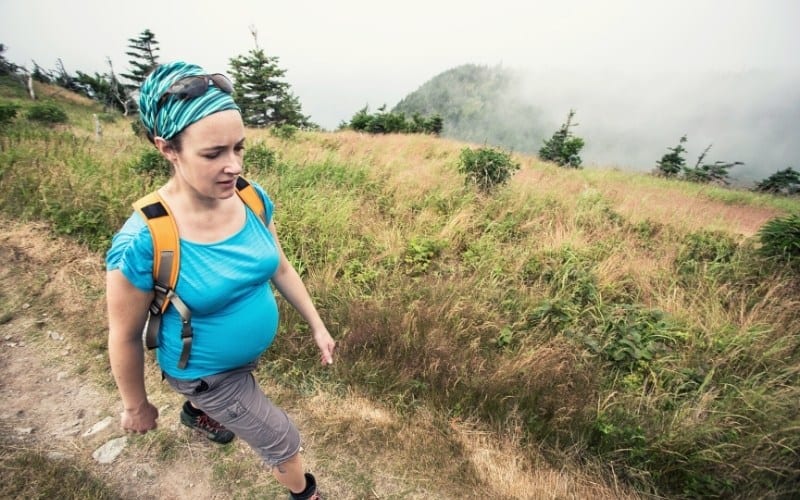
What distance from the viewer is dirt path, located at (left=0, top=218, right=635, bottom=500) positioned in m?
2.02

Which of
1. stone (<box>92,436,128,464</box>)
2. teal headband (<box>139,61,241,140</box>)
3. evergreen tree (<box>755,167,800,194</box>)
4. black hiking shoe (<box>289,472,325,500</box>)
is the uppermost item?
evergreen tree (<box>755,167,800,194</box>)

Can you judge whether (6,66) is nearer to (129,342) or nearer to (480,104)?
(129,342)

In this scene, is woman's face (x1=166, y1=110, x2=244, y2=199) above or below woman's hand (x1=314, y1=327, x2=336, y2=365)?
above

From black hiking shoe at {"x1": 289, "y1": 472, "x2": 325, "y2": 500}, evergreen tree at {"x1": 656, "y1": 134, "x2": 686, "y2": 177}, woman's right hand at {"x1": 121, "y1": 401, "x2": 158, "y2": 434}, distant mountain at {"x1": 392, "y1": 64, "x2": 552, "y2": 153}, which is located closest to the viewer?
woman's right hand at {"x1": 121, "y1": 401, "x2": 158, "y2": 434}

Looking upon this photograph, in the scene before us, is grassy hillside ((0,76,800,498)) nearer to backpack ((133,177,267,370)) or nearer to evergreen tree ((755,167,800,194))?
backpack ((133,177,267,370))

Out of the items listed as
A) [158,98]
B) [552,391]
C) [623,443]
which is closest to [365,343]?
[552,391]

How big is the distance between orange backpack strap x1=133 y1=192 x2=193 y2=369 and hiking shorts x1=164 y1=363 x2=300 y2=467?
400 millimetres

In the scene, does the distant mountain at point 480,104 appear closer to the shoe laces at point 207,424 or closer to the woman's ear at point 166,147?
the shoe laces at point 207,424

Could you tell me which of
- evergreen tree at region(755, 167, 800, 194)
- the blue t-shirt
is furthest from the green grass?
evergreen tree at region(755, 167, 800, 194)

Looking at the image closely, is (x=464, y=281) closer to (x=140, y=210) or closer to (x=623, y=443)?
(x=623, y=443)

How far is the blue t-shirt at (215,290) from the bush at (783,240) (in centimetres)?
547

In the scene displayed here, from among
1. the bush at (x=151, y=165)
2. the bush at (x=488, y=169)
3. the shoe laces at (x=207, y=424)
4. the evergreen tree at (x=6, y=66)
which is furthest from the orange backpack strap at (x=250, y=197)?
the evergreen tree at (x=6, y=66)

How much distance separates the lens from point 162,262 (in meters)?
1.11

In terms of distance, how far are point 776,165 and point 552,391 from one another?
296858mm
